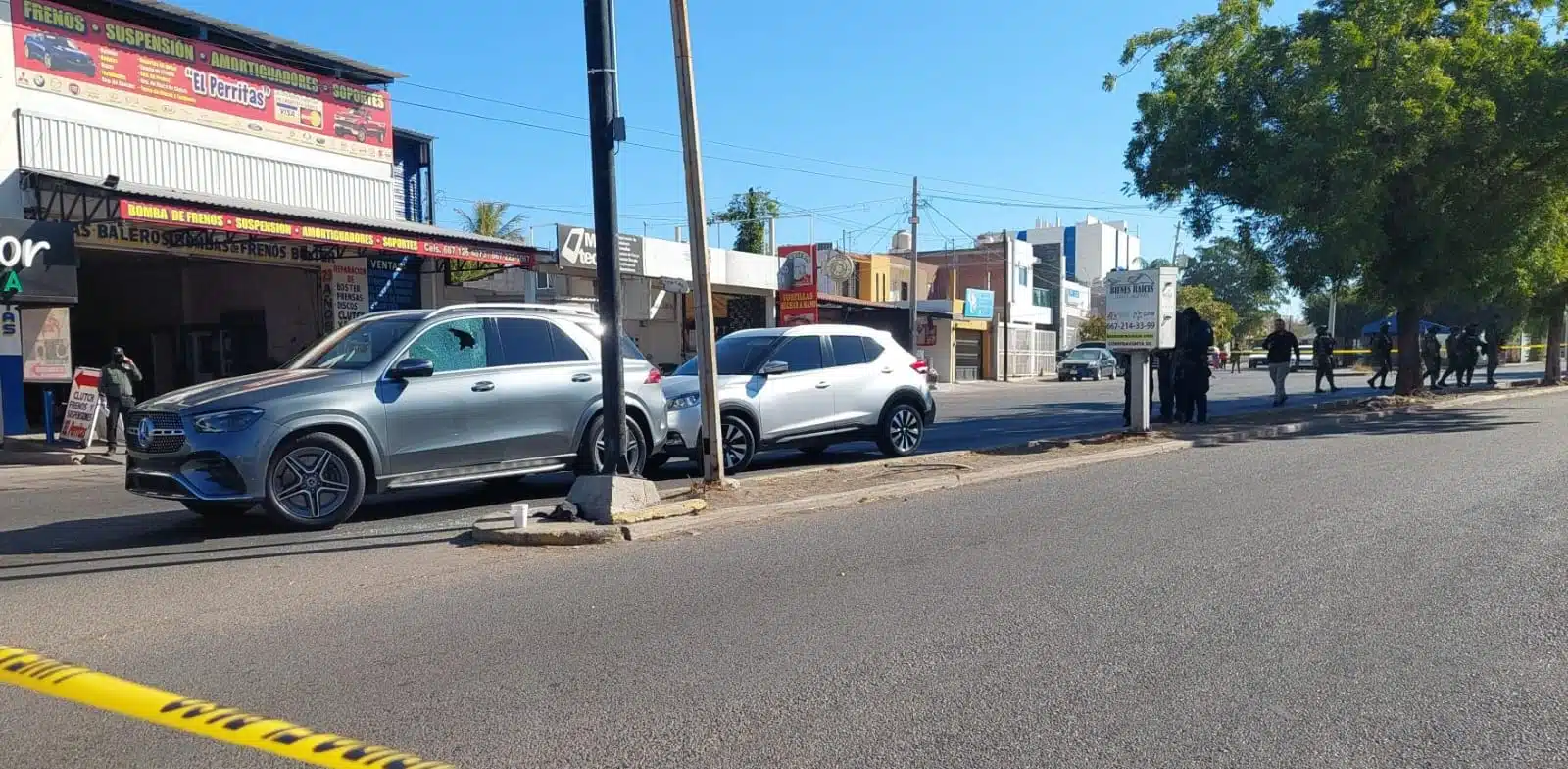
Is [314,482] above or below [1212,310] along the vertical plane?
below

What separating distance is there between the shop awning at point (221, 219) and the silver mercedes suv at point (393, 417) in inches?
320

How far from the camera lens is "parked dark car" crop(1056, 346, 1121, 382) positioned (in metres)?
44.9

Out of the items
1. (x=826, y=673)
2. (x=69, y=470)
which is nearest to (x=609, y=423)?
(x=826, y=673)

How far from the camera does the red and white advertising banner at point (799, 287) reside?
3372 centimetres

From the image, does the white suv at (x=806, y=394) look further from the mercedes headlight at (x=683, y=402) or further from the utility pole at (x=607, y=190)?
the utility pole at (x=607, y=190)

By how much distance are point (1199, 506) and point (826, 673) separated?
547 cm

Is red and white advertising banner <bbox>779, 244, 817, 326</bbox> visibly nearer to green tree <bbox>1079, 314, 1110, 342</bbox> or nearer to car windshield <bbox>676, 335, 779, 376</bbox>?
car windshield <bbox>676, 335, 779, 376</bbox>

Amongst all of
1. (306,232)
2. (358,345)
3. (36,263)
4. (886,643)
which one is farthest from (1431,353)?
(36,263)

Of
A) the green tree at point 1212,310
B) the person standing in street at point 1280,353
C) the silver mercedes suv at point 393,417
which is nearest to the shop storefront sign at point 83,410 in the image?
the silver mercedes suv at point 393,417

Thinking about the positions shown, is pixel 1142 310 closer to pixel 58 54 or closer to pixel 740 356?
pixel 740 356

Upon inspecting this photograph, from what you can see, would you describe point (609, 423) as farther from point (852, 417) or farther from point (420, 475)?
point (852, 417)

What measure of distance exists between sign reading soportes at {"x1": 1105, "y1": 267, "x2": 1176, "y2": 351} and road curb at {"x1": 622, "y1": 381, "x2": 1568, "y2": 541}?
53.2 inches

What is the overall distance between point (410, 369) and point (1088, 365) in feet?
128

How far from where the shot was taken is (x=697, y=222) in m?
9.83
